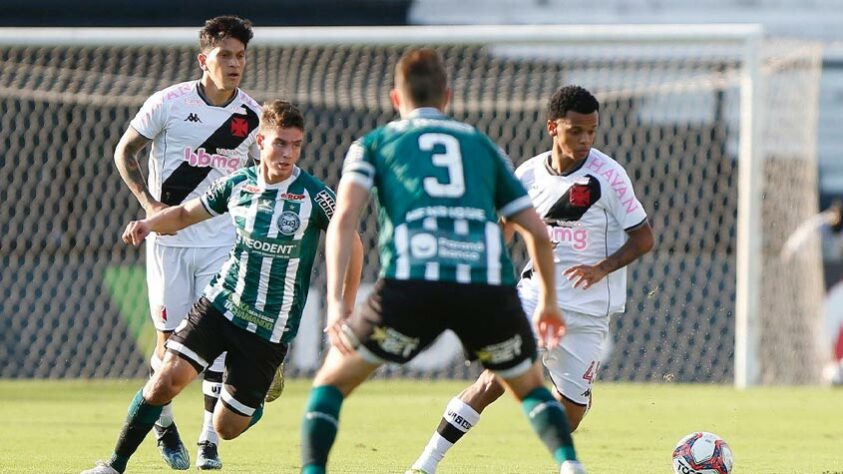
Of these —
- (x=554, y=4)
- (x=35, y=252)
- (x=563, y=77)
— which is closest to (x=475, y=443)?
(x=35, y=252)

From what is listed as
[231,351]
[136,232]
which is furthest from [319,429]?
[231,351]

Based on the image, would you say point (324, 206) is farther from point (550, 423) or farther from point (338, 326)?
point (550, 423)

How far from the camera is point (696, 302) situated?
13.7m

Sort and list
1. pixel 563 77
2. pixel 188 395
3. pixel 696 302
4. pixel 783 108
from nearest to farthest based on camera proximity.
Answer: pixel 188 395
pixel 696 302
pixel 783 108
pixel 563 77

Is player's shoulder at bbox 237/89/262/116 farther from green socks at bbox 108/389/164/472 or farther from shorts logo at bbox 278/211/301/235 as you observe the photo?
green socks at bbox 108/389/164/472

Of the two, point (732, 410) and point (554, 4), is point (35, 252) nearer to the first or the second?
point (732, 410)

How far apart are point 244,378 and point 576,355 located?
5.10 feet

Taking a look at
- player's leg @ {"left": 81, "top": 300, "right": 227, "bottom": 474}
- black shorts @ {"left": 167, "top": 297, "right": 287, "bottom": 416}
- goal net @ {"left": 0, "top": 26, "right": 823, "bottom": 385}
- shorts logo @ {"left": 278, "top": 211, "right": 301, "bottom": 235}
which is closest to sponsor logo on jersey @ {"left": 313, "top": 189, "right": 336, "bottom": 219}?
shorts logo @ {"left": 278, "top": 211, "right": 301, "bottom": 235}

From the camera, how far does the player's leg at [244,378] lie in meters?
6.61

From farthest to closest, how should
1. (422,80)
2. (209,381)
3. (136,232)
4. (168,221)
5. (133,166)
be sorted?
(209,381) < (133,166) < (168,221) < (136,232) < (422,80)

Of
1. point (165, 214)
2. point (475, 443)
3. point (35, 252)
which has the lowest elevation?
point (35, 252)

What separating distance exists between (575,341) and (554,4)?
57.0 feet

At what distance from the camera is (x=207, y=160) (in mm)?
7676

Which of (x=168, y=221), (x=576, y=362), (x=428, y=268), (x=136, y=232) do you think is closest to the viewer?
(x=428, y=268)
